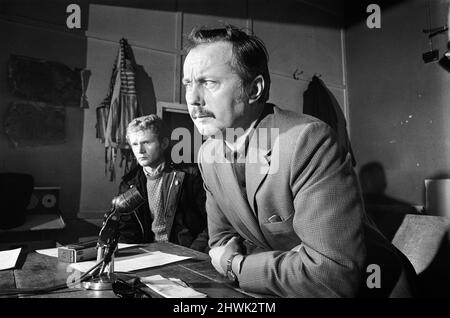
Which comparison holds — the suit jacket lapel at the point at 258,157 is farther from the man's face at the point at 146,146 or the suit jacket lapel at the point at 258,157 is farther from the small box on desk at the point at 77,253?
the man's face at the point at 146,146

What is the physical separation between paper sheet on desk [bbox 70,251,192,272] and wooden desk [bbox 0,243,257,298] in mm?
30

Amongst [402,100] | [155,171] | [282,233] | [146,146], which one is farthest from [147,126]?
[402,100]

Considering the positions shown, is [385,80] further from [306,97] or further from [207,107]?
[207,107]

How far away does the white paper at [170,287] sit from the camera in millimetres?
776

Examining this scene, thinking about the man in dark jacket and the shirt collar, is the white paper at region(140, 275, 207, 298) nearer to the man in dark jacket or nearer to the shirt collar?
the man in dark jacket

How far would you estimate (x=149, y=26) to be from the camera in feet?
12.0

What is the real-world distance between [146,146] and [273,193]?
1.61 metres

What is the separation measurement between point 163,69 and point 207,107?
2.84 metres

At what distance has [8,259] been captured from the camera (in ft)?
3.93

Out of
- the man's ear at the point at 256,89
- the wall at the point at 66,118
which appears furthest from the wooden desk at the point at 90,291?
the wall at the point at 66,118

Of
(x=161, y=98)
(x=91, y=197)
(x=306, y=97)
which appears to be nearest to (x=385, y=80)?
(x=306, y=97)

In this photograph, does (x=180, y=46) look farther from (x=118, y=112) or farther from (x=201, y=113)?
(x=201, y=113)

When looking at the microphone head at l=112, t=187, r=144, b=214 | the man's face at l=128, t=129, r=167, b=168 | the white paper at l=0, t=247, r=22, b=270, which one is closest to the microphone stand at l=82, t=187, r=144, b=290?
the microphone head at l=112, t=187, r=144, b=214

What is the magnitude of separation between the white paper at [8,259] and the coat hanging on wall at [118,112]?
1998 mm
